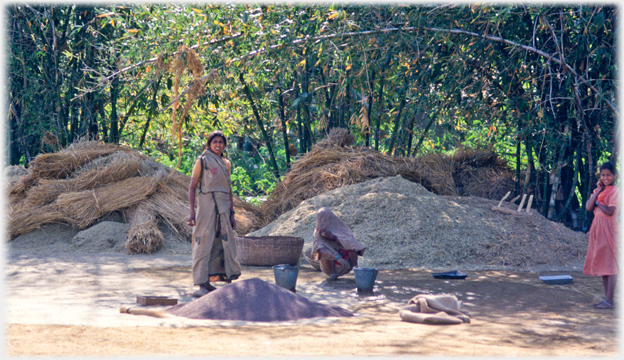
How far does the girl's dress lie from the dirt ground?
0.28m

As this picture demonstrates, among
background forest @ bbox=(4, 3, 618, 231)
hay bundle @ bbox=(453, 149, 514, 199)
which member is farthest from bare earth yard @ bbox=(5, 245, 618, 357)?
hay bundle @ bbox=(453, 149, 514, 199)

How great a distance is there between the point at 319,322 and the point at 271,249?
2263mm

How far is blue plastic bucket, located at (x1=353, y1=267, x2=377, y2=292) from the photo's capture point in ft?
14.4

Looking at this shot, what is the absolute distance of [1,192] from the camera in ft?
25.3

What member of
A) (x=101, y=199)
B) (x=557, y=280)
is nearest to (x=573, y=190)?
(x=557, y=280)

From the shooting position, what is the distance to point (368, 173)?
310 inches

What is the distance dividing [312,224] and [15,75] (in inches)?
214

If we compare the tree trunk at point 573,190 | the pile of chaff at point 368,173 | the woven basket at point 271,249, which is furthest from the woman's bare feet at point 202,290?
the tree trunk at point 573,190

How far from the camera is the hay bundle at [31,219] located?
7.26 m

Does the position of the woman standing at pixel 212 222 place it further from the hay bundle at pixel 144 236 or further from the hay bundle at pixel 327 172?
the hay bundle at pixel 327 172

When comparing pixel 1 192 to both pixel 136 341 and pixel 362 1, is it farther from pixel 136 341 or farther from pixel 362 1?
pixel 136 341

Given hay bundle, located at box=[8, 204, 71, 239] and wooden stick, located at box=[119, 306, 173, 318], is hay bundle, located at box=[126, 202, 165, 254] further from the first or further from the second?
wooden stick, located at box=[119, 306, 173, 318]

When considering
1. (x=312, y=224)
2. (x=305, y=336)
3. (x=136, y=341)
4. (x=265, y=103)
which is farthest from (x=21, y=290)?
(x=265, y=103)

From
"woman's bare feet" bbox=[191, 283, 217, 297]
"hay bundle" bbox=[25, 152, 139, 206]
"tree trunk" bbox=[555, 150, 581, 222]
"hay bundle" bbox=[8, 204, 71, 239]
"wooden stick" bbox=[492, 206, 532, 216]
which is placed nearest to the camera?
"woman's bare feet" bbox=[191, 283, 217, 297]
